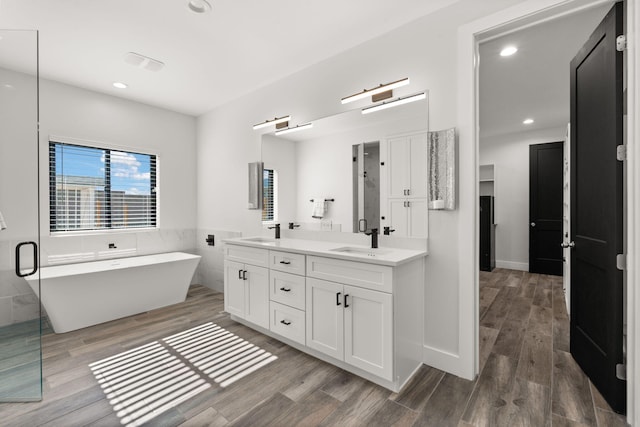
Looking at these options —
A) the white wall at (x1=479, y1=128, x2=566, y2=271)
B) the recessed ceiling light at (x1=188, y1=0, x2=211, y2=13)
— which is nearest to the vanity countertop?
→ the recessed ceiling light at (x1=188, y1=0, x2=211, y2=13)

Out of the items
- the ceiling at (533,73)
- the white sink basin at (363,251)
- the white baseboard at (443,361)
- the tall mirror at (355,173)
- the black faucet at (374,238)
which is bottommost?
the white baseboard at (443,361)

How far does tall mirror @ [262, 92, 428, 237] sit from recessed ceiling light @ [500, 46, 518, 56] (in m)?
1.28

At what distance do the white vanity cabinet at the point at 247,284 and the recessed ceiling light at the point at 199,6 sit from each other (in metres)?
1.96

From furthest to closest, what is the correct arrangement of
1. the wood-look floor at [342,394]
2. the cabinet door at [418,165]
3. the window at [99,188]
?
the window at [99,188] < the cabinet door at [418,165] < the wood-look floor at [342,394]

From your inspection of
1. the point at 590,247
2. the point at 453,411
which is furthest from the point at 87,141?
the point at 590,247

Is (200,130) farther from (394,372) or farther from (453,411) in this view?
(453,411)

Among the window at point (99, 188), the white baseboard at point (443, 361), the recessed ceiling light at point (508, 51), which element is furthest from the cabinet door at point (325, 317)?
the window at point (99, 188)

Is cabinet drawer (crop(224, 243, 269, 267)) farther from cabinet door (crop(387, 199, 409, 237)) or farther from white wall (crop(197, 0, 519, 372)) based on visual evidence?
cabinet door (crop(387, 199, 409, 237))

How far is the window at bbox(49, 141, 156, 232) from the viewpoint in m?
3.48

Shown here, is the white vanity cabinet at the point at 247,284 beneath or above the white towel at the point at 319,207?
beneath

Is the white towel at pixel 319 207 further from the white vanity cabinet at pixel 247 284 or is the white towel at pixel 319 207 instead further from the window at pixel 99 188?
the window at pixel 99 188

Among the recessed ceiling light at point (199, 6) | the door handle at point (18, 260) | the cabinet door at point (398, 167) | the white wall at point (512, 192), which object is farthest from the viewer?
the white wall at point (512, 192)

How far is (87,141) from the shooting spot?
365 cm

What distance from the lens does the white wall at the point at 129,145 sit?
3.39 meters
